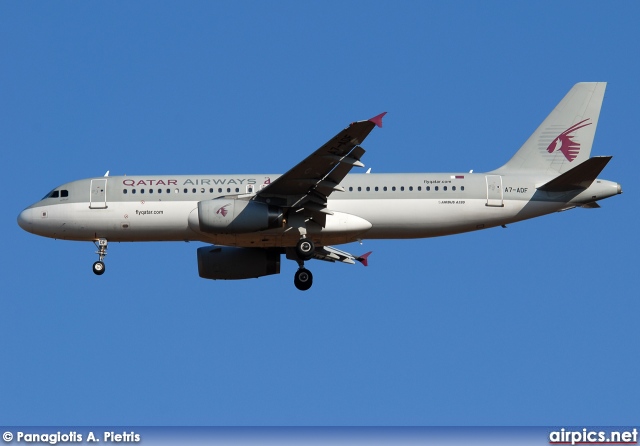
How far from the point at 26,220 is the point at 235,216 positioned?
897 cm

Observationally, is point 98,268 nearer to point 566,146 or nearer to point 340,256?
point 340,256

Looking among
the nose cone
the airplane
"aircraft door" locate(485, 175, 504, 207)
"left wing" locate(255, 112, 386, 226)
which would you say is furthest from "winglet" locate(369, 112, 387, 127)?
the nose cone

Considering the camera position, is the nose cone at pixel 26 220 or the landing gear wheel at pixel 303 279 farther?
the nose cone at pixel 26 220

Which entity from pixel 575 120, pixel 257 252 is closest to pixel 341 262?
pixel 257 252

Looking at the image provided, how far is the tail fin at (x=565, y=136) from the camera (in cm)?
4800

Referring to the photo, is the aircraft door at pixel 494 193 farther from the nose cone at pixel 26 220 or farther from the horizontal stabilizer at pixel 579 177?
the nose cone at pixel 26 220

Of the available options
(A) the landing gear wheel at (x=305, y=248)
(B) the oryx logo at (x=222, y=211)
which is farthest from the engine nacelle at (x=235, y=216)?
(A) the landing gear wheel at (x=305, y=248)

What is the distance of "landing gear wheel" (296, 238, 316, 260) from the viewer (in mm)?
45750

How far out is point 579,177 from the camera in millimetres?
45344

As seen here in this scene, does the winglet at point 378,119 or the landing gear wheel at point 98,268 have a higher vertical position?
the winglet at point 378,119

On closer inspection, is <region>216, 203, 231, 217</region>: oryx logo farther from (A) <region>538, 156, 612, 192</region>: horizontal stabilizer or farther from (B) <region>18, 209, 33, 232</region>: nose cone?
(A) <region>538, 156, 612, 192</region>: horizontal stabilizer

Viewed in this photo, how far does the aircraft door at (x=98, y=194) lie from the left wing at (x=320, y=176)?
6239mm

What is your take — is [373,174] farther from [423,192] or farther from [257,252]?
[257,252]

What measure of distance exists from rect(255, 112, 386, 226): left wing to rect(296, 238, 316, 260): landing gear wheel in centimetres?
86
